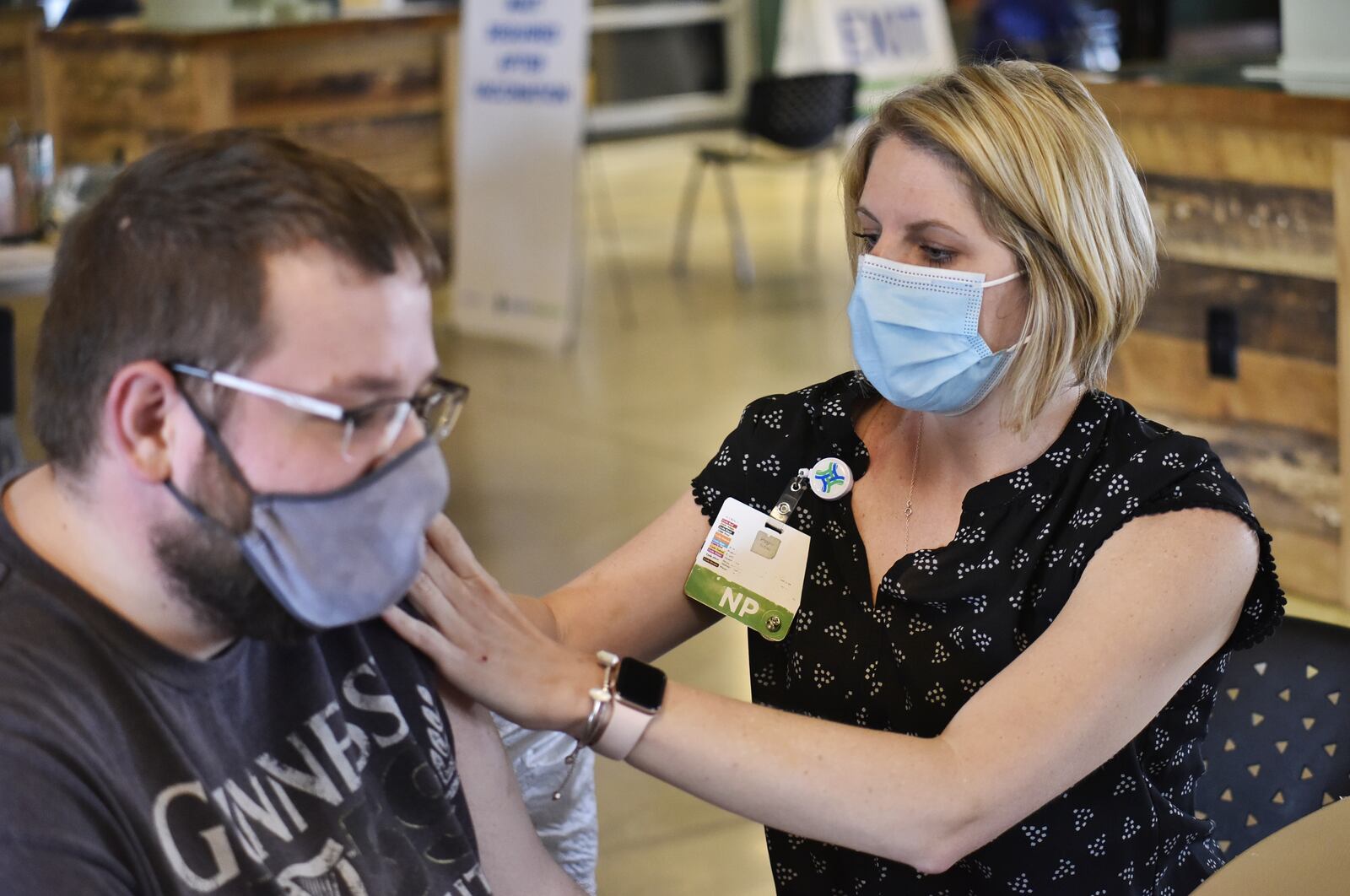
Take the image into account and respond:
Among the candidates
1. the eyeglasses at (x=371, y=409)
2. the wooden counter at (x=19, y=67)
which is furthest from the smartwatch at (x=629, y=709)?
the wooden counter at (x=19, y=67)

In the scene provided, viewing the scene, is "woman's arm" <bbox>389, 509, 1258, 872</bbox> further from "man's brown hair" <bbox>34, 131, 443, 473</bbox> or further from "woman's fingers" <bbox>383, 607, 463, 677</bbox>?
"man's brown hair" <bbox>34, 131, 443, 473</bbox>

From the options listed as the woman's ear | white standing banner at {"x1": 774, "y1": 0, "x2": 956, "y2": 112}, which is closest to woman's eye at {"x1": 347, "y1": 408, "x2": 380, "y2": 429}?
the woman's ear

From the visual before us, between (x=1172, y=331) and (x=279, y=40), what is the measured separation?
163 inches

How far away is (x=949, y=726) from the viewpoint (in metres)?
1.35

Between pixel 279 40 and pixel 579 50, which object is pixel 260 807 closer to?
pixel 579 50

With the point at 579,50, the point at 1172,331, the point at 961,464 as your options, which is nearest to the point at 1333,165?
the point at 1172,331

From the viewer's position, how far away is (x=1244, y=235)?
11.2 ft

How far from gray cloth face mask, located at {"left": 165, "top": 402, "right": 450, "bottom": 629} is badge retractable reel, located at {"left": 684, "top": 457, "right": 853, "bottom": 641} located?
0.56 m

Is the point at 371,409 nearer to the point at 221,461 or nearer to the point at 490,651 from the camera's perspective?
the point at 221,461

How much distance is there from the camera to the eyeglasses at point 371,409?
1.02 meters

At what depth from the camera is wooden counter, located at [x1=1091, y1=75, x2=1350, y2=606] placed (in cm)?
326

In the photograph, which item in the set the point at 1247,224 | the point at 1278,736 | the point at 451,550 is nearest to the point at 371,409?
the point at 451,550

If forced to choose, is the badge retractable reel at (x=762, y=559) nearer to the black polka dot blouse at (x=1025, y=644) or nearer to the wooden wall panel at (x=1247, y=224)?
the black polka dot blouse at (x=1025, y=644)

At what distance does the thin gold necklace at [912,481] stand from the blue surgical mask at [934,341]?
2.1 inches
